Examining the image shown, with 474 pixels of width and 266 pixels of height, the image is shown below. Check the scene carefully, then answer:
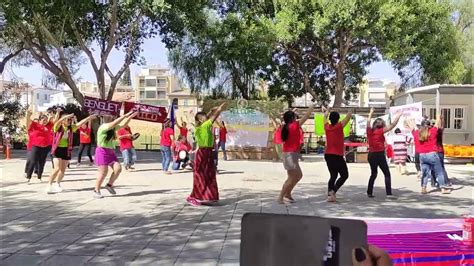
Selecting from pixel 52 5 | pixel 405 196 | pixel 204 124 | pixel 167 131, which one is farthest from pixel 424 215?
pixel 52 5

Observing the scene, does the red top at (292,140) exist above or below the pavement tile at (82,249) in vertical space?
above

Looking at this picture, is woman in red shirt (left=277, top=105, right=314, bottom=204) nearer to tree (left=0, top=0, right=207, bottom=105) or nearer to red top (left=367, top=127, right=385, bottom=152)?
red top (left=367, top=127, right=385, bottom=152)

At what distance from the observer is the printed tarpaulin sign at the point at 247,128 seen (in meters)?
20.6

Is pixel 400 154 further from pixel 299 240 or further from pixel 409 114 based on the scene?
pixel 299 240

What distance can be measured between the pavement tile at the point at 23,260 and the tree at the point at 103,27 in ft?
45.2

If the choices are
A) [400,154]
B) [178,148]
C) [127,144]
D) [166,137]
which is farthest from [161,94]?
[400,154]

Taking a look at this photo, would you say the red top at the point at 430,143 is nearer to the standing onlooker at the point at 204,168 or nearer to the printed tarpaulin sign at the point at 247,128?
the standing onlooker at the point at 204,168

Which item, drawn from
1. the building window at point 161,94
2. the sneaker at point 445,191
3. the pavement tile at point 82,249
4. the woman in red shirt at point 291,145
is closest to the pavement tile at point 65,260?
the pavement tile at point 82,249

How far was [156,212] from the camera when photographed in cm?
816

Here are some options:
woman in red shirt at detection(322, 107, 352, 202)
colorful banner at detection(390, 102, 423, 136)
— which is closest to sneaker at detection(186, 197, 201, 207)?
woman in red shirt at detection(322, 107, 352, 202)

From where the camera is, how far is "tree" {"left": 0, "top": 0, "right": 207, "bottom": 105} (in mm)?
19430

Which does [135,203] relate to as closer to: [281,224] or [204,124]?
[204,124]

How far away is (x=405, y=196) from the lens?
33.8 ft

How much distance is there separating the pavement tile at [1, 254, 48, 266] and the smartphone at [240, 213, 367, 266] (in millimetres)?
3925
